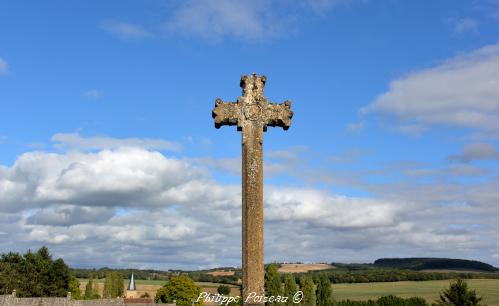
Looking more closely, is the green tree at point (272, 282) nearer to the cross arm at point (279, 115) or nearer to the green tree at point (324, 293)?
the green tree at point (324, 293)

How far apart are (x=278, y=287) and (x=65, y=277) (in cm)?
3284

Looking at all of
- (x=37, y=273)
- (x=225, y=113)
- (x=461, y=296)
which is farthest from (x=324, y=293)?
(x=225, y=113)

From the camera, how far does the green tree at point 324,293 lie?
84688 millimetres

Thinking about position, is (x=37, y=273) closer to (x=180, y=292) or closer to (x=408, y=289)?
(x=180, y=292)

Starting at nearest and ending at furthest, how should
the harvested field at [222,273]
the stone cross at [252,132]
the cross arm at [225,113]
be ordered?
the stone cross at [252,132], the cross arm at [225,113], the harvested field at [222,273]

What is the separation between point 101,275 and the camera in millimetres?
188375

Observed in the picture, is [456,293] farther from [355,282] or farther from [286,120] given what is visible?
[355,282]

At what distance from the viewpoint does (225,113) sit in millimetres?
10133

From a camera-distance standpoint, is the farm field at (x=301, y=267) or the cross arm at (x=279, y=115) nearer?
the cross arm at (x=279, y=115)

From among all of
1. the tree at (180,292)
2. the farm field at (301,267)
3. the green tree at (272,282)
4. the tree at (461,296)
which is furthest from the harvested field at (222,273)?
the tree at (461,296)

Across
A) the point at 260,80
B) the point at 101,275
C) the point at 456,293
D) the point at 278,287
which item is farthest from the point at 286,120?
the point at 101,275

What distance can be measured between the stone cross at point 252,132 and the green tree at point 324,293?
7805 centimetres

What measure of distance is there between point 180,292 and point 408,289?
4805 centimetres

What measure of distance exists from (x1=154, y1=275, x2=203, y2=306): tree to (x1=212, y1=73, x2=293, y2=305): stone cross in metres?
80.5
